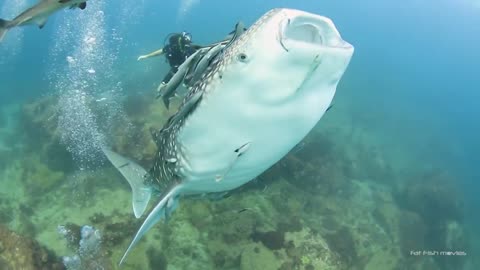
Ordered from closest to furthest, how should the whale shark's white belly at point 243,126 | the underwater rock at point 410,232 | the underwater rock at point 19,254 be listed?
the whale shark's white belly at point 243,126, the underwater rock at point 19,254, the underwater rock at point 410,232

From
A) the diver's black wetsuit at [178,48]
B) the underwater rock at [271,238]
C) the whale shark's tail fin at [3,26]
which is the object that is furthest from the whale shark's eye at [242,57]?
the underwater rock at [271,238]

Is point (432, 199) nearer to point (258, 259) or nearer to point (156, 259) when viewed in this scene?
point (258, 259)

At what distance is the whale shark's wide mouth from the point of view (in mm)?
1838

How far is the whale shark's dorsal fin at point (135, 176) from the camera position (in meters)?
4.21

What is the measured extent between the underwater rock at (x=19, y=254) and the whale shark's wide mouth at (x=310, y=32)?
4.39 meters

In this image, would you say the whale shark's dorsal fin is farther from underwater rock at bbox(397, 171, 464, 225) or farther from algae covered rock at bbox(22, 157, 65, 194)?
underwater rock at bbox(397, 171, 464, 225)

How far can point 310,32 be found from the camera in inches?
78.3

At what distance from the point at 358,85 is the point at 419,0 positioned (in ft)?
384

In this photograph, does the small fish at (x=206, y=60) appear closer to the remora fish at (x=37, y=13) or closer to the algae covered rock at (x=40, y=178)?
the remora fish at (x=37, y=13)

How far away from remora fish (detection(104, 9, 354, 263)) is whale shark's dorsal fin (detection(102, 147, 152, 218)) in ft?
3.33

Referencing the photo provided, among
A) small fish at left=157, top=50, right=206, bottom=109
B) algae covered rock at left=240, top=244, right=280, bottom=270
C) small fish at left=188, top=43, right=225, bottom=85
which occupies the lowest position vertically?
algae covered rock at left=240, top=244, right=280, bottom=270

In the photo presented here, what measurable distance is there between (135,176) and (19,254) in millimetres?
1884

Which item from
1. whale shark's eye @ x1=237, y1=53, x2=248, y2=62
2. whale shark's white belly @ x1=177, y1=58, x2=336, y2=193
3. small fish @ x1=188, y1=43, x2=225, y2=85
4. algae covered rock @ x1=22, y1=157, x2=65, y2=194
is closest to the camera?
whale shark's eye @ x1=237, y1=53, x2=248, y2=62

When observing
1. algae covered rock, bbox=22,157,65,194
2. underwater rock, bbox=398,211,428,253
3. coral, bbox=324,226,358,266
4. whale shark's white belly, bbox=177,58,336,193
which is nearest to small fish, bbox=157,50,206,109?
whale shark's white belly, bbox=177,58,336,193
